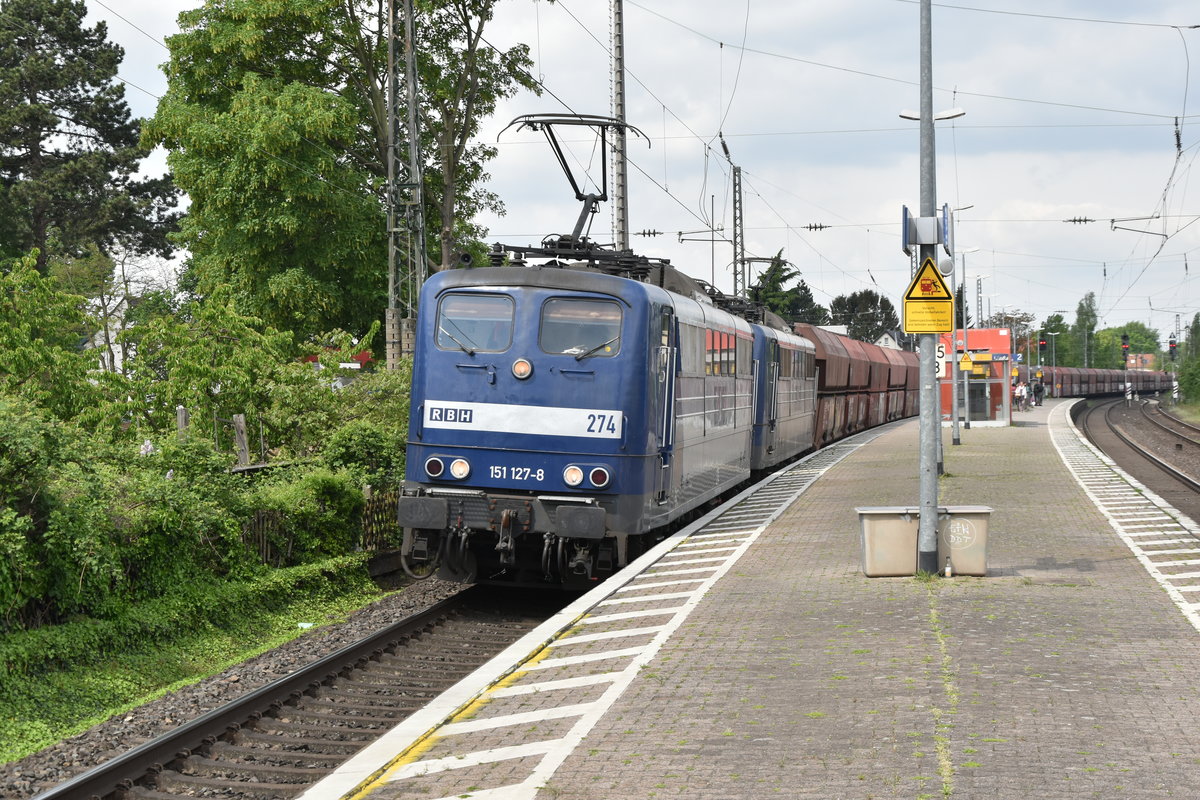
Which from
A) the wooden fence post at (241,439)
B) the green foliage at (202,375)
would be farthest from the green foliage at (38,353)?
the wooden fence post at (241,439)

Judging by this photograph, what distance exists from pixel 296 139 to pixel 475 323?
18035 mm

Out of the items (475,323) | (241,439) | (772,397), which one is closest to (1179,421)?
(772,397)

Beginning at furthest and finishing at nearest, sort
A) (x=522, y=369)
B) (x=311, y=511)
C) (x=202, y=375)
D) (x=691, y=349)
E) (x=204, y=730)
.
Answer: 1. (x=202, y=375)
2. (x=311, y=511)
3. (x=691, y=349)
4. (x=522, y=369)
5. (x=204, y=730)

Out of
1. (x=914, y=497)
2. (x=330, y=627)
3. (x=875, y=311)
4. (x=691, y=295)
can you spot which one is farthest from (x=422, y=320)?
(x=875, y=311)

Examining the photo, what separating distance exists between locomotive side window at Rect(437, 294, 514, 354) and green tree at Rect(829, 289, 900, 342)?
10153 centimetres

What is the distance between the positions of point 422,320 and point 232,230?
65.5ft

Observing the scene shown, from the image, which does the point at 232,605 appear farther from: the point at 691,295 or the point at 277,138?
the point at 277,138

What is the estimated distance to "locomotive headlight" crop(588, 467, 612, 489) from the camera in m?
13.2

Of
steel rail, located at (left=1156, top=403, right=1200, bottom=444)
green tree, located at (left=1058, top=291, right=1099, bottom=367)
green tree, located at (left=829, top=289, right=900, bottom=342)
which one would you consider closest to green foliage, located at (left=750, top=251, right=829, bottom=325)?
green tree, located at (left=829, top=289, right=900, bottom=342)

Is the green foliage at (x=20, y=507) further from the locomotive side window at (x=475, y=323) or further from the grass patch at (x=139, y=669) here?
the locomotive side window at (x=475, y=323)

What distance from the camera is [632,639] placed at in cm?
995

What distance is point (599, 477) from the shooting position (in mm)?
13273

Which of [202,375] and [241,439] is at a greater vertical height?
[202,375]

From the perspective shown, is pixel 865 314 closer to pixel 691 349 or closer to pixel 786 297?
pixel 786 297
